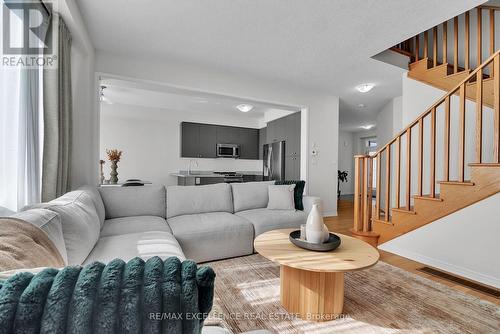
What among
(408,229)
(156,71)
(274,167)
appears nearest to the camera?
(408,229)

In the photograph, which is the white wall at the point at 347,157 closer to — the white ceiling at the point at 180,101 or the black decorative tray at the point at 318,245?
the white ceiling at the point at 180,101

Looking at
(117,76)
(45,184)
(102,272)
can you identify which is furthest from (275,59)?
(102,272)

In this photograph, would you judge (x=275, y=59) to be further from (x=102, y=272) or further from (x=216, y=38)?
(x=102, y=272)

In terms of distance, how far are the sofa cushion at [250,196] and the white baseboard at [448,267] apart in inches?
66.5

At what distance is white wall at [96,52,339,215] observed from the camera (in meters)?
3.14

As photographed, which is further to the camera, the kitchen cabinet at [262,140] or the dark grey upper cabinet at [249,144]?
the dark grey upper cabinet at [249,144]

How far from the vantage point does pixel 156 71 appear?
10.7 feet

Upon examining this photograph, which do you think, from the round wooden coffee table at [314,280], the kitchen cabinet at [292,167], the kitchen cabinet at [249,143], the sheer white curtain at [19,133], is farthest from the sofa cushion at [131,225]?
the kitchen cabinet at [249,143]

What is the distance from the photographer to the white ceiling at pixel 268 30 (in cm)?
212

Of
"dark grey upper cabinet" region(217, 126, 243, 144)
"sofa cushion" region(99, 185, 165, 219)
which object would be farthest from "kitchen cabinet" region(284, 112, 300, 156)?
"sofa cushion" region(99, 185, 165, 219)

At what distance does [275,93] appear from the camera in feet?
13.4

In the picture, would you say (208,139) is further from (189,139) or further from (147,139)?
(147,139)

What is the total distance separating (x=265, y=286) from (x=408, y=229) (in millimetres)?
1831

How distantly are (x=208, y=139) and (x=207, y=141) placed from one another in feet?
→ 0.20
